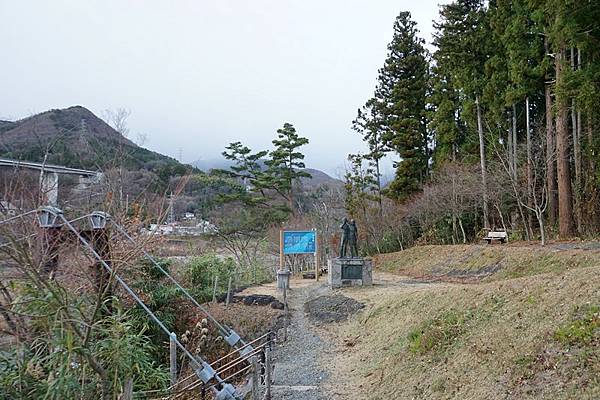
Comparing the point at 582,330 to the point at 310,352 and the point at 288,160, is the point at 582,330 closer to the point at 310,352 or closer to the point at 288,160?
the point at 310,352

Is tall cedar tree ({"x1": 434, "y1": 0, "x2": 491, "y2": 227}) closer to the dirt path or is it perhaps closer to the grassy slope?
the dirt path

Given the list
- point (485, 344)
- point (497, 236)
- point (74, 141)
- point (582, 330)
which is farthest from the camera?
point (497, 236)

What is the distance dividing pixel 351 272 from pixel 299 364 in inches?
215

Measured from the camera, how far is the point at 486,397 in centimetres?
372

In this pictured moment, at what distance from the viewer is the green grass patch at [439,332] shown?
5172 mm

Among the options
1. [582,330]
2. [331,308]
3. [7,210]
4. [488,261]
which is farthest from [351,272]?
[7,210]

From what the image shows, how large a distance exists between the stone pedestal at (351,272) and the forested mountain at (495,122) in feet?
15.5

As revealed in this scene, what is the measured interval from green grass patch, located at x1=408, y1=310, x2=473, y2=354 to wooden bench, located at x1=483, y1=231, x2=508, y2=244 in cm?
1001

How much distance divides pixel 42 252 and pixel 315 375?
3.95m

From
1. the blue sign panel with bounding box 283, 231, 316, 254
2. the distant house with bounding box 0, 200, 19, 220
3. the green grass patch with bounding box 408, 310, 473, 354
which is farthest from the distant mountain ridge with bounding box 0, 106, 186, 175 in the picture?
the green grass patch with bounding box 408, 310, 473, 354

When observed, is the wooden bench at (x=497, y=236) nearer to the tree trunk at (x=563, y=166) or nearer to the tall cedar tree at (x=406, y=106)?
the tree trunk at (x=563, y=166)

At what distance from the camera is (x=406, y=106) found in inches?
880

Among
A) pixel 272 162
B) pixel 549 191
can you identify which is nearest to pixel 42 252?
pixel 549 191

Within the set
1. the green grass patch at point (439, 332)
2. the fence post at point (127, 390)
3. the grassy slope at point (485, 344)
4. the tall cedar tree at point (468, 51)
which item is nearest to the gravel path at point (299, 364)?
the grassy slope at point (485, 344)
